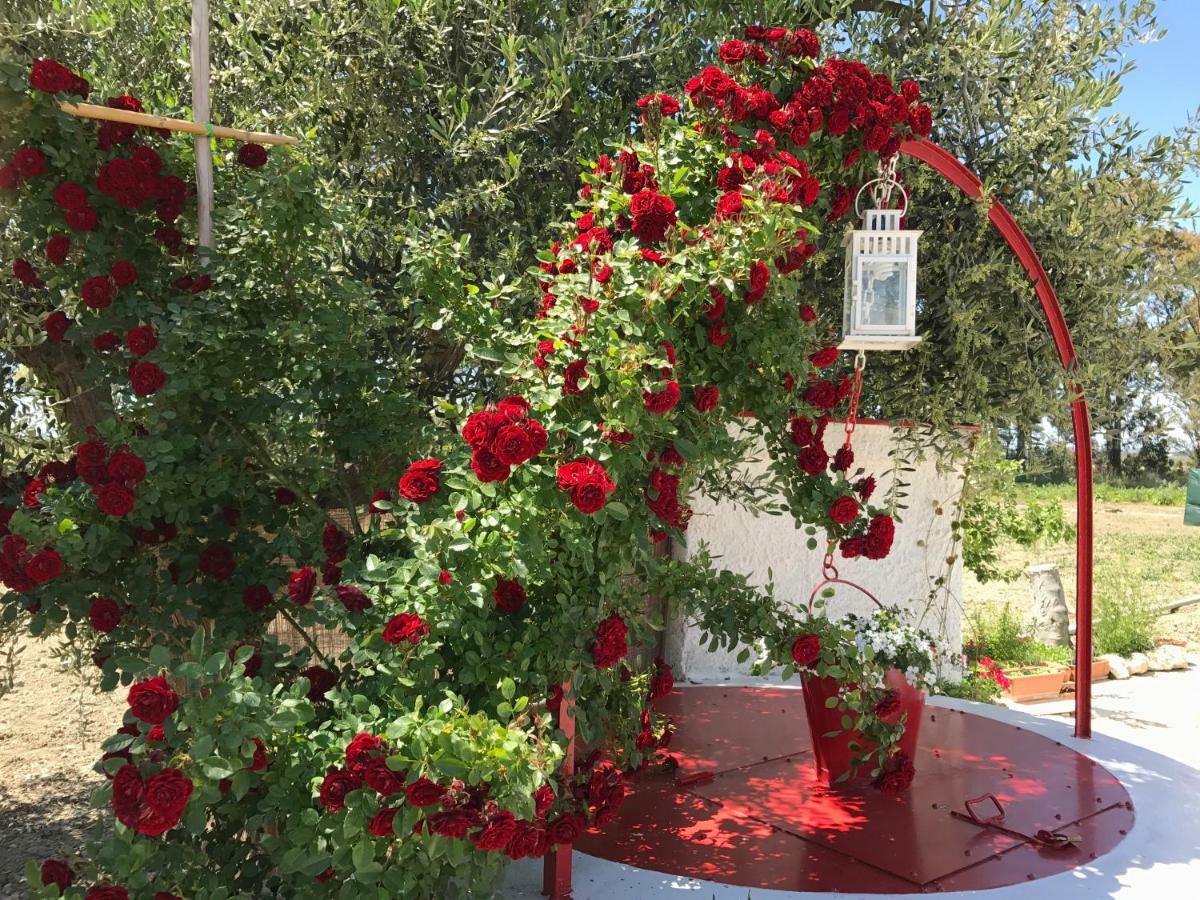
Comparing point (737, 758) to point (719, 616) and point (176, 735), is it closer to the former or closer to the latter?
point (719, 616)

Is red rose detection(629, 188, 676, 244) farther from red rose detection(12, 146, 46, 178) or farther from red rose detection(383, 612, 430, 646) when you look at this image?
red rose detection(12, 146, 46, 178)

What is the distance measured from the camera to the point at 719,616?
12.6 ft

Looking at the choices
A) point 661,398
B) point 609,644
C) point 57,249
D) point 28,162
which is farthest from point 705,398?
point 28,162

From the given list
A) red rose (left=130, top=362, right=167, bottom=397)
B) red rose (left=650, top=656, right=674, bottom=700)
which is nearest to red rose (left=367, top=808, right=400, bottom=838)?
red rose (left=130, top=362, right=167, bottom=397)

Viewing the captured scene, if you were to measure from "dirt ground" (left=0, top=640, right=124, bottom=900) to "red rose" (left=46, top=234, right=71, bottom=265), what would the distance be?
1726mm

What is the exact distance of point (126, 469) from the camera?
9.09ft

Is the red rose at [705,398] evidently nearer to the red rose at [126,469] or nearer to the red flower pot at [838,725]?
the red rose at [126,469]

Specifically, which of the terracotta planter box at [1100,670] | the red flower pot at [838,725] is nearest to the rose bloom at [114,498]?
the red flower pot at [838,725]

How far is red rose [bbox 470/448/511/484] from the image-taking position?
244 centimetres

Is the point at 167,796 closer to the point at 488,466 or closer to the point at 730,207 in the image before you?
the point at 488,466

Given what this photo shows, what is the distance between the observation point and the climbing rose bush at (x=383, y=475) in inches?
93.5

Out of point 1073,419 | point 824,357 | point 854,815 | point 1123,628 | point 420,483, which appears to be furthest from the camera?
point 1123,628

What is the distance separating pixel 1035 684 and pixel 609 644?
227 inches

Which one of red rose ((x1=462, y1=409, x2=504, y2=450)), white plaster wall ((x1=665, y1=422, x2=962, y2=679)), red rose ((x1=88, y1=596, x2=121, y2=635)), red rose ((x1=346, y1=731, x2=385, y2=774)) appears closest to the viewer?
red rose ((x1=346, y1=731, x2=385, y2=774))
